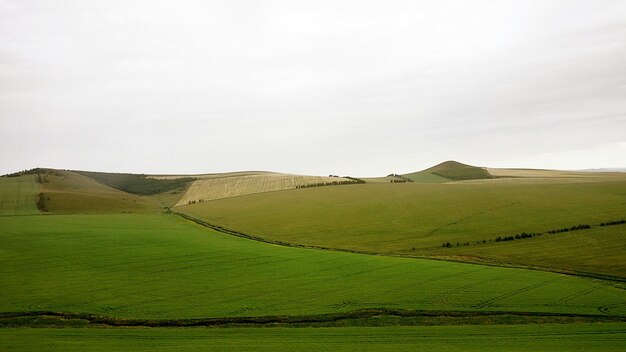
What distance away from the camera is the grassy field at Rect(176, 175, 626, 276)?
35000mm

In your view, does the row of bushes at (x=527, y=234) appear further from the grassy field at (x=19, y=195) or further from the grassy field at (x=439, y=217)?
the grassy field at (x=19, y=195)

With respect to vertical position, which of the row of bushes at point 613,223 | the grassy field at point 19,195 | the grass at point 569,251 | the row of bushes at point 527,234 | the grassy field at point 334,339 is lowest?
the grassy field at point 334,339

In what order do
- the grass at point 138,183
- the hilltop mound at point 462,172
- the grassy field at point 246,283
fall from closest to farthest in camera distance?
the grassy field at point 246,283 → the grass at point 138,183 → the hilltop mound at point 462,172

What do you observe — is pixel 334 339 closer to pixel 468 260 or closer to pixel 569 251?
pixel 468 260

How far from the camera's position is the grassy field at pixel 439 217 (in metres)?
35.0

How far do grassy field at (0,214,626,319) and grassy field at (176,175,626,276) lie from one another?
6.01m

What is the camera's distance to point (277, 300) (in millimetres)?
22734

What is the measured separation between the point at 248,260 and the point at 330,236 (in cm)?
1410

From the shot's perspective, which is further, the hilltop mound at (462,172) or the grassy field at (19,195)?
the hilltop mound at (462,172)

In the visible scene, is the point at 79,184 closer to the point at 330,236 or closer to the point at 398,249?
the point at 330,236

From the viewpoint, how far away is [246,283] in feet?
85.4

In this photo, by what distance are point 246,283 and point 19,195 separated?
200 feet

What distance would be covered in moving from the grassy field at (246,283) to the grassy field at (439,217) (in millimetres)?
6008

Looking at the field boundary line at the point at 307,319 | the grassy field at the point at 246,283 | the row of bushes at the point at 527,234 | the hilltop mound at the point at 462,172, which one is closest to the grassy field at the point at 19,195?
the grassy field at the point at 246,283
